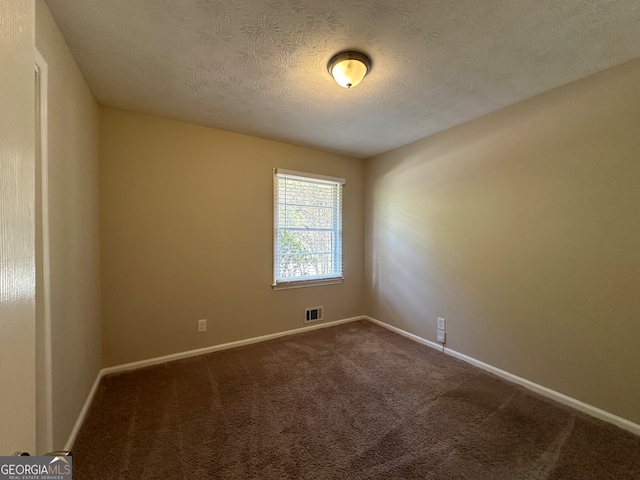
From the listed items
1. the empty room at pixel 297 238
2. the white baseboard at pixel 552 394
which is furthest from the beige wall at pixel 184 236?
the white baseboard at pixel 552 394

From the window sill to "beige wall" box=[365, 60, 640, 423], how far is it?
1.03 m

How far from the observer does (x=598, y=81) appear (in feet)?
5.94

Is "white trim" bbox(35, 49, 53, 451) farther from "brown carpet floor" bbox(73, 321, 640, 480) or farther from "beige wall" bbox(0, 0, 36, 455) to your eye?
"beige wall" bbox(0, 0, 36, 455)

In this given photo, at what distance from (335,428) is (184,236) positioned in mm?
2184

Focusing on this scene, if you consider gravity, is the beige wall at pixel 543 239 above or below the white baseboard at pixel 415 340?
above

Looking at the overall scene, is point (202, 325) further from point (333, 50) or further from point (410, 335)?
point (333, 50)

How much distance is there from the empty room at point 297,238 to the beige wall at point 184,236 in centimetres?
2

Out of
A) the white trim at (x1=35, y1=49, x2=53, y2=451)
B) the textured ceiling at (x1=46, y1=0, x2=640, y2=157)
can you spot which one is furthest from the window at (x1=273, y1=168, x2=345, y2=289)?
the white trim at (x1=35, y1=49, x2=53, y2=451)

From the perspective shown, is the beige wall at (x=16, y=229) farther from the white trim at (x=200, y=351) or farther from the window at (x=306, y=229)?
the window at (x=306, y=229)

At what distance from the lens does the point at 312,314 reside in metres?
3.45

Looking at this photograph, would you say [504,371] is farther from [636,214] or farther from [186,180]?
[186,180]

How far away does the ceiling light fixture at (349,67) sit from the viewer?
64.8 inches

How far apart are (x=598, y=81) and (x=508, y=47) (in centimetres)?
84

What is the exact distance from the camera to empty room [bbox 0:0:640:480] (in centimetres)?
135
